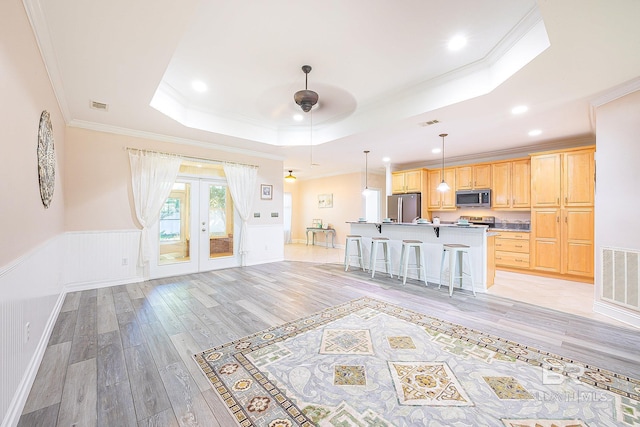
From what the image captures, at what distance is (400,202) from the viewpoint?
7.22 m

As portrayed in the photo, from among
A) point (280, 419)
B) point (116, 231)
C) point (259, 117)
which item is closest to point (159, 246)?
point (116, 231)

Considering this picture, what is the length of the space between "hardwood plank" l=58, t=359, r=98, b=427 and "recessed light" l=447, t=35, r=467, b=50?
424 centimetres

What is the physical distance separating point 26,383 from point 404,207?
7.06m

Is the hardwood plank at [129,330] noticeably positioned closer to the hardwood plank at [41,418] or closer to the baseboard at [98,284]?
the hardwood plank at [41,418]

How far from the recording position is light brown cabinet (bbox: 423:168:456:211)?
6562 millimetres

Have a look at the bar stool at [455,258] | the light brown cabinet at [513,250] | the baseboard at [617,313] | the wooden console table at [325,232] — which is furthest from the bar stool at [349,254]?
the baseboard at [617,313]

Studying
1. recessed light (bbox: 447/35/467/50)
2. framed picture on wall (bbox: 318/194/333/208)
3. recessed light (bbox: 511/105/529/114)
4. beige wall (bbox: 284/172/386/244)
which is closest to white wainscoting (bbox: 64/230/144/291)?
recessed light (bbox: 447/35/467/50)

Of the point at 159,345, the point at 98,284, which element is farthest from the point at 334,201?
the point at 159,345

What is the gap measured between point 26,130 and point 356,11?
2.84m

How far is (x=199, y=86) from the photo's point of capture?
3695 mm

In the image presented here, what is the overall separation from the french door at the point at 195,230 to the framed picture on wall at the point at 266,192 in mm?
797

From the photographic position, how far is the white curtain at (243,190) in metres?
5.68

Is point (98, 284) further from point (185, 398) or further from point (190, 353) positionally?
point (185, 398)

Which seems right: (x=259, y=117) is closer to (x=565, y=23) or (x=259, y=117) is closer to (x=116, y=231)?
(x=116, y=231)
